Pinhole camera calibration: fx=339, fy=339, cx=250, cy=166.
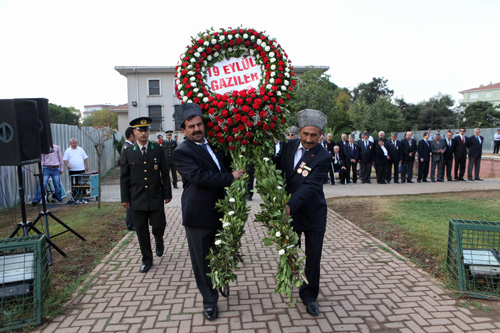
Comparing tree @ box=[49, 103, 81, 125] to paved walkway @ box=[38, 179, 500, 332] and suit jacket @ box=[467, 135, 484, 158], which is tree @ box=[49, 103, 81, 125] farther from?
paved walkway @ box=[38, 179, 500, 332]

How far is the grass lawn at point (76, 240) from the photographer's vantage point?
4215 mm

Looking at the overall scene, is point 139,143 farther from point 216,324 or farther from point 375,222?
point 375,222

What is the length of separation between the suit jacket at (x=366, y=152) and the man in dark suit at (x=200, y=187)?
36.7 feet

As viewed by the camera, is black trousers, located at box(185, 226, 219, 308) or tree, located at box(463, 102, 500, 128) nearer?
black trousers, located at box(185, 226, 219, 308)

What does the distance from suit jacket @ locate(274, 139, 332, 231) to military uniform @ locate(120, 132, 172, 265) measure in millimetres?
2149

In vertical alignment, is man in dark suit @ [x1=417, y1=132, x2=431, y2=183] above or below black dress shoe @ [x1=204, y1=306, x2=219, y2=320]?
above

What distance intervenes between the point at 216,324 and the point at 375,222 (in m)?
5.08

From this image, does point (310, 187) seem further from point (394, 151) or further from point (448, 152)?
point (448, 152)

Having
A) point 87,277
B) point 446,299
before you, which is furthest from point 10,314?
point 446,299

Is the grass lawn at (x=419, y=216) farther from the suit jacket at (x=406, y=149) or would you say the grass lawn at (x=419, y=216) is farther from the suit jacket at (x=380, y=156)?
the suit jacket at (x=406, y=149)

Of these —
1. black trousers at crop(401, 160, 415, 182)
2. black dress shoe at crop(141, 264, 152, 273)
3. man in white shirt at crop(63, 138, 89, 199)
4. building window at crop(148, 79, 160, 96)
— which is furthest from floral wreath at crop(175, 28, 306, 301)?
building window at crop(148, 79, 160, 96)

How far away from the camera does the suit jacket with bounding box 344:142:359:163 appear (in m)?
13.6

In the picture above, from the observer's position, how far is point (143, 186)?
4867 millimetres

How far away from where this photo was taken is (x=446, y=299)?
3902mm
